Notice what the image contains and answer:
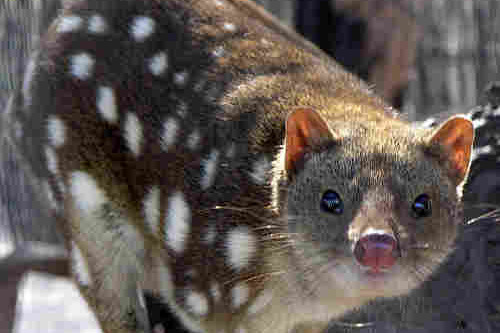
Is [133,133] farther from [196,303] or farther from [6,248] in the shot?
[6,248]

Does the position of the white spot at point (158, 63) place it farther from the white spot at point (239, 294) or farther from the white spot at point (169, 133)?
the white spot at point (239, 294)

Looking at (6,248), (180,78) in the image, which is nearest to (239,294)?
(180,78)

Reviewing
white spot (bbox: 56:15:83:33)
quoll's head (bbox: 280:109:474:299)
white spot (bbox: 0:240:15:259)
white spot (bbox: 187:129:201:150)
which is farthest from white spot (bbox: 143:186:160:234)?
white spot (bbox: 0:240:15:259)

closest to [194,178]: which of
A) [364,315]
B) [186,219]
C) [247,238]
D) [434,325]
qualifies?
[186,219]

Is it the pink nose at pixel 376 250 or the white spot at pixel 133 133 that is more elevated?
the white spot at pixel 133 133

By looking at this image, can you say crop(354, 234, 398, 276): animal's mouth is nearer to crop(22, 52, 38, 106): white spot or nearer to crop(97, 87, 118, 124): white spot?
crop(97, 87, 118, 124): white spot

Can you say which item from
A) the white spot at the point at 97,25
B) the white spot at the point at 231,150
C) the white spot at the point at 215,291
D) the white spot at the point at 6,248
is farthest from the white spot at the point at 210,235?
the white spot at the point at 6,248

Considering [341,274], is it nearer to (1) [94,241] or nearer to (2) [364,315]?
(2) [364,315]
